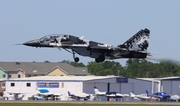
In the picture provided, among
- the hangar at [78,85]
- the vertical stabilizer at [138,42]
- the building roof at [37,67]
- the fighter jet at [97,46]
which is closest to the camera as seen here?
the fighter jet at [97,46]

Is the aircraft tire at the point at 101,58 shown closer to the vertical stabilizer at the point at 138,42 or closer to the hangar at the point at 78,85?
the vertical stabilizer at the point at 138,42

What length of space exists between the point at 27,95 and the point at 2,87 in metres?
25.5

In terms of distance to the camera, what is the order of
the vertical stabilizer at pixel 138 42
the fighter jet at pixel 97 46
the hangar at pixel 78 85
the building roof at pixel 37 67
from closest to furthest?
the fighter jet at pixel 97 46 → the vertical stabilizer at pixel 138 42 → the hangar at pixel 78 85 → the building roof at pixel 37 67

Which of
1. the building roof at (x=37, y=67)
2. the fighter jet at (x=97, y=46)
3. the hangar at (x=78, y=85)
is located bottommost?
the hangar at (x=78, y=85)

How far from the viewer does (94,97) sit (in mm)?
111625

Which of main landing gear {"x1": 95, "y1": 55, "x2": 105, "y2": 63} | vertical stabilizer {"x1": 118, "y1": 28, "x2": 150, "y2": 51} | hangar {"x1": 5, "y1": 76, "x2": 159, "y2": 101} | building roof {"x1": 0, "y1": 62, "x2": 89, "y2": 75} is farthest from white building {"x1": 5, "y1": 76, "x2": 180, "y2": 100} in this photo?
main landing gear {"x1": 95, "y1": 55, "x2": 105, "y2": 63}

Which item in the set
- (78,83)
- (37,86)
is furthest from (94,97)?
(37,86)

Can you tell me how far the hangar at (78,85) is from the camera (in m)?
115

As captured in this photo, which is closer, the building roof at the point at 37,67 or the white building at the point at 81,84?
the white building at the point at 81,84

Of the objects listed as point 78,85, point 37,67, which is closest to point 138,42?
point 78,85

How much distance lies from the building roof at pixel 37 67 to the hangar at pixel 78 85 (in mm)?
39036

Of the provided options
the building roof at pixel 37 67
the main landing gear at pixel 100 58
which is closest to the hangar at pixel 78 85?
the building roof at pixel 37 67

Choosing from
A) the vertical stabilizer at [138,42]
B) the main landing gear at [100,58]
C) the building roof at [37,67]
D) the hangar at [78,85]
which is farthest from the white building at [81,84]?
Answer: the main landing gear at [100,58]

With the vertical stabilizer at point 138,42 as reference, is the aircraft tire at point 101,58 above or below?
below
